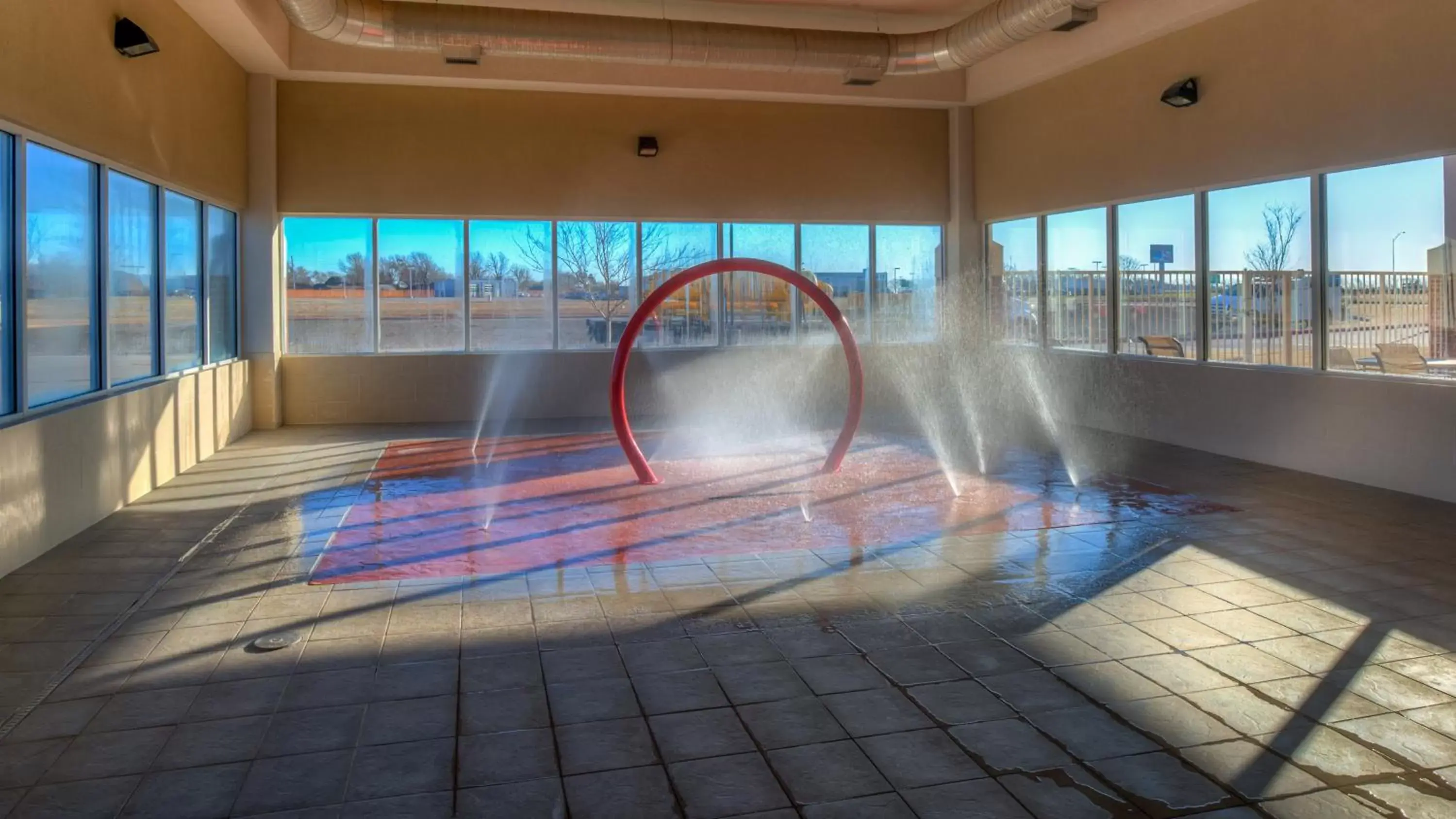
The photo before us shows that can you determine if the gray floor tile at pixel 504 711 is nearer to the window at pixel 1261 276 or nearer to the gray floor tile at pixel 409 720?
the gray floor tile at pixel 409 720

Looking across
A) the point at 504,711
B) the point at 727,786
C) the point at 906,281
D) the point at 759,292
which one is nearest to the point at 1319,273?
the point at 906,281

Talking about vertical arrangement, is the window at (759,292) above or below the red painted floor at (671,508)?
above

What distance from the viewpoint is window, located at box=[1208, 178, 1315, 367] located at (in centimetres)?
761

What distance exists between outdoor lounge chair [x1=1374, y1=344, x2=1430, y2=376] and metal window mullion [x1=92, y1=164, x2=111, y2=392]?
8.04 m

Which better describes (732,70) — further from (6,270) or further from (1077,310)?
(6,270)

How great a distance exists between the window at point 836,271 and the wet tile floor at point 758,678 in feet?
20.9

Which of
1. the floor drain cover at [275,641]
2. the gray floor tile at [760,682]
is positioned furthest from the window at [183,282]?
the gray floor tile at [760,682]

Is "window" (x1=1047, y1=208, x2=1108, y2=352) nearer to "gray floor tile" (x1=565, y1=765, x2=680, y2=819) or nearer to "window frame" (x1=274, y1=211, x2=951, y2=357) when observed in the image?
"window frame" (x1=274, y1=211, x2=951, y2=357)

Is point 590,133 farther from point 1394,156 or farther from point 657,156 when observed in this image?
point 1394,156

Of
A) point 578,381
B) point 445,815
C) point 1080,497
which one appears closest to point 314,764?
point 445,815

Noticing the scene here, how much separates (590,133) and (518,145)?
0.74 m

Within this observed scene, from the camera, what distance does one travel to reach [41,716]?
3.26 meters

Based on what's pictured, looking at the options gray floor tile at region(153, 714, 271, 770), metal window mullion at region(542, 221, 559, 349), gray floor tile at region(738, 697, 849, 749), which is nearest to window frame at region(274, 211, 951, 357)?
metal window mullion at region(542, 221, 559, 349)

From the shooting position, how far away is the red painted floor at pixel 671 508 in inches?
211
